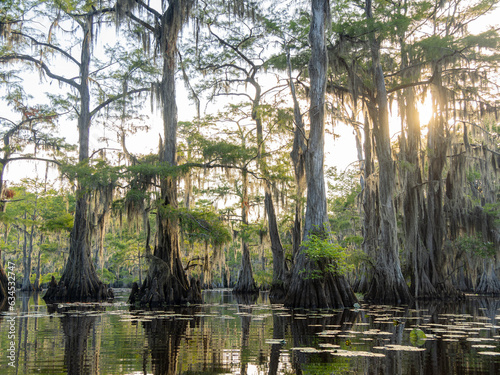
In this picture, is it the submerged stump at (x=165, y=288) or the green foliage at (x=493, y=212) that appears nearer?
the submerged stump at (x=165, y=288)

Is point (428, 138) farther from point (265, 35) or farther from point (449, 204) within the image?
point (265, 35)

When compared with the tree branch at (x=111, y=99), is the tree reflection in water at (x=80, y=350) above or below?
below

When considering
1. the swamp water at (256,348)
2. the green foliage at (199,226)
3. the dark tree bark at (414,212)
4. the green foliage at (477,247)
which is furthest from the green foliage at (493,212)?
the swamp water at (256,348)

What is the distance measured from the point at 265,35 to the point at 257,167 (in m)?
7.46

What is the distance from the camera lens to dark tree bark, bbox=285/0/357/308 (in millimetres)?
11445

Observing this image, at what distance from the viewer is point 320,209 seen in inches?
502

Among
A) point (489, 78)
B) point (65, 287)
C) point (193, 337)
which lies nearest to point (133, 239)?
point (65, 287)

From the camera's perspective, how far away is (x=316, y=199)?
12.9 metres

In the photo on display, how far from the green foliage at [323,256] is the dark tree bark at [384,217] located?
3.60m

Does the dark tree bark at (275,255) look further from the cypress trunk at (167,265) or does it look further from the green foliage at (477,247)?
the green foliage at (477,247)

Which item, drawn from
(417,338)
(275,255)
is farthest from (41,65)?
(417,338)

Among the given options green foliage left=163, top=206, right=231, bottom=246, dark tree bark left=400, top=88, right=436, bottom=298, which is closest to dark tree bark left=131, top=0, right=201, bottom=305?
green foliage left=163, top=206, right=231, bottom=246

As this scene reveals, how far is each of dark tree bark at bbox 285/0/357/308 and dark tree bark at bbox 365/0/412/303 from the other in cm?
188

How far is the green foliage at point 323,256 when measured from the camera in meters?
11.2
